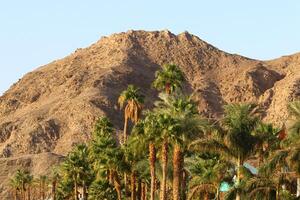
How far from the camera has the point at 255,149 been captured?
1847 inches

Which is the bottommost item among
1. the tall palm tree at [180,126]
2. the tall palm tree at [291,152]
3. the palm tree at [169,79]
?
the tall palm tree at [291,152]

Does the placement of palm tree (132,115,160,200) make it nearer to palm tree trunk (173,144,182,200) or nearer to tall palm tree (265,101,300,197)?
palm tree trunk (173,144,182,200)

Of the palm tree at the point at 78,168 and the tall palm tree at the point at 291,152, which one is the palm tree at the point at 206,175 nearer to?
the tall palm tree at the point at 291,152

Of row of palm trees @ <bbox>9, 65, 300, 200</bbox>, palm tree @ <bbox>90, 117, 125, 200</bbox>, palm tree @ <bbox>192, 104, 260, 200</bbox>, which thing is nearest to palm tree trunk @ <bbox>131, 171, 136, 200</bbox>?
row of palm trees @ <bbox>9, 65, 300, 200</bbox>

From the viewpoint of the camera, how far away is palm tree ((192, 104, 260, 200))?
45188 millimetres

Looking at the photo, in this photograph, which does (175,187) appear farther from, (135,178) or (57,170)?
(57,170)

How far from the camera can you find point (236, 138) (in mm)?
45656

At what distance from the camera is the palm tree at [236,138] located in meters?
45.2

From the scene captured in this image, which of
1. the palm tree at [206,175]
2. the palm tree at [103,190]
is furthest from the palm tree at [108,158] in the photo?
the palm tree at [206,175]

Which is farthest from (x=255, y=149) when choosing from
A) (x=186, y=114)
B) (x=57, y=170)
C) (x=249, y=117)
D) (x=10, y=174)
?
(x=10, y=174)

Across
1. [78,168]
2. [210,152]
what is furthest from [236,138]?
[78,168]

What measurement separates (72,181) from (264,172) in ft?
207

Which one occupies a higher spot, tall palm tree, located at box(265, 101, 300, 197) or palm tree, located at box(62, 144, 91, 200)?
palm tree, located at box(62, 144, 91, 200)

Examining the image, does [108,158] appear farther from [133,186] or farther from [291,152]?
[291,152]
